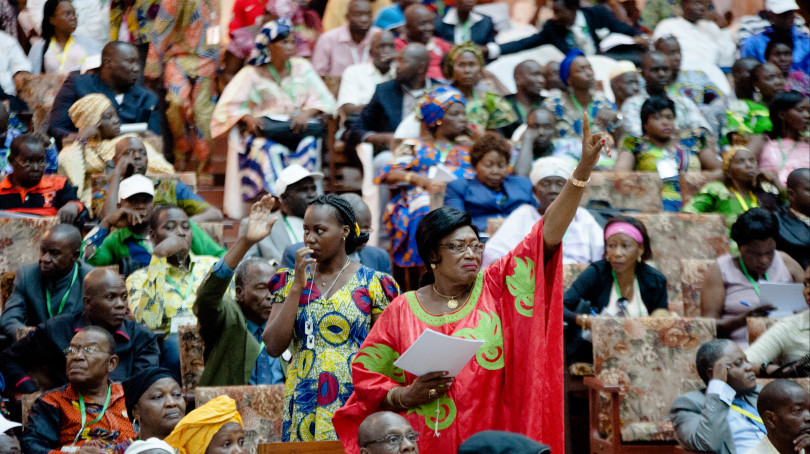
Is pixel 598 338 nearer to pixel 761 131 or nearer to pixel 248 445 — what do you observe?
pixel 248 445

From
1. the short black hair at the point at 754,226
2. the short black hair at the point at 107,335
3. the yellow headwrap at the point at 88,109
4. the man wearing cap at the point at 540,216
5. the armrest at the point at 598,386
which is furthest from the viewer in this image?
the yellow headwrap at the point at 88,109

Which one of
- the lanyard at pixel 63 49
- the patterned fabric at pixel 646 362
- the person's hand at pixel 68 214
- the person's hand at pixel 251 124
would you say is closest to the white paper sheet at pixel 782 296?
the patterned fabric at pixel 646 362

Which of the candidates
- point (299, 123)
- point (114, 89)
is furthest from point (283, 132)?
point (114, 89)

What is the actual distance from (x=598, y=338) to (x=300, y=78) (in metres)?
4.05

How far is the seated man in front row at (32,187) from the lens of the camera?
282 inches

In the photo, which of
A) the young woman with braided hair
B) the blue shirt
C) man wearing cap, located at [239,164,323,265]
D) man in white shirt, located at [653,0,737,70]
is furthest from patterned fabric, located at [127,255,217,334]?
the blue shirt

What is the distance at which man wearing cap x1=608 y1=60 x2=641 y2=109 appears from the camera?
8969mm

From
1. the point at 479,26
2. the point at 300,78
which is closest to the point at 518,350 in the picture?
the point at 300,78

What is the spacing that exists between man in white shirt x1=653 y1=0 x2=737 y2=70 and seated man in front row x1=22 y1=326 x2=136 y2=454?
705cm

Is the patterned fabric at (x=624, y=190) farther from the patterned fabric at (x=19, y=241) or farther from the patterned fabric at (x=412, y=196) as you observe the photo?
the patterned fabric at (x=19, y=241)

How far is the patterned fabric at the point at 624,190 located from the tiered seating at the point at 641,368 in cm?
196

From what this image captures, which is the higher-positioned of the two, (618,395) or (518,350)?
(518,350)

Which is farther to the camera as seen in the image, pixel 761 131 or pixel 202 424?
pixel 761 131

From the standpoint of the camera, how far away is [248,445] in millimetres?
4805
